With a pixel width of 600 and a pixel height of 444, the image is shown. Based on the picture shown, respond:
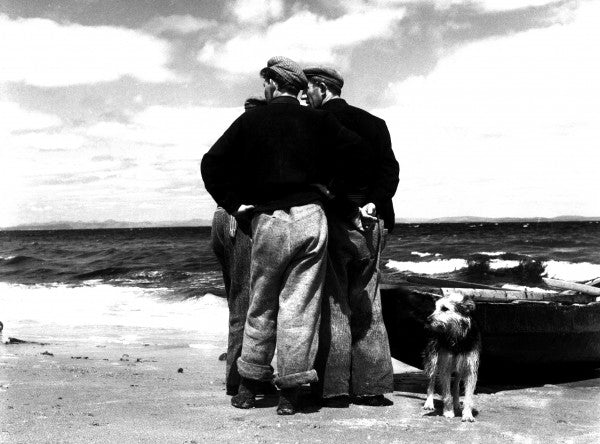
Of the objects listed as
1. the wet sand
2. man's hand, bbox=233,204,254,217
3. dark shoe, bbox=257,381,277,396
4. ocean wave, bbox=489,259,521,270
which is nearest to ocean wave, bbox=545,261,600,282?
ocean wave, bbox=489,259,521,270

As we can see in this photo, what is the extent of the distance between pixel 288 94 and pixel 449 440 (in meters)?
2.35

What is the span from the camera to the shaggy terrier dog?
4496mm

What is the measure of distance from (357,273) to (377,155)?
0.82 m

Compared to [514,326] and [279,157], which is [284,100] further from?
[514,326]

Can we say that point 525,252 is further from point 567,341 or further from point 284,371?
point 284,371

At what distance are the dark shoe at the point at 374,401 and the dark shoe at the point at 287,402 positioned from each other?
571 millimetres

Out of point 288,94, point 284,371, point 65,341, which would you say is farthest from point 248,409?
point 65,341

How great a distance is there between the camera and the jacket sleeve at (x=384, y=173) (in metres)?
4.73

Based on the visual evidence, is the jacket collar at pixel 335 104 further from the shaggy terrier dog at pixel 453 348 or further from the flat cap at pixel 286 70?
the shaggy terrier dog at pixel 453 348

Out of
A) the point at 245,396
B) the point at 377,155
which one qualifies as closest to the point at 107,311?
the point at 245,396

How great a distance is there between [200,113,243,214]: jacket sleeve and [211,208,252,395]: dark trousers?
1.37ft

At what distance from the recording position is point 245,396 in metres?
4.59

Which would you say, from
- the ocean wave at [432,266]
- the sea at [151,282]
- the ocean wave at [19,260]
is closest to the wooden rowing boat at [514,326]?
the sea at [151,282]

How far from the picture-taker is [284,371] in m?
4.34
